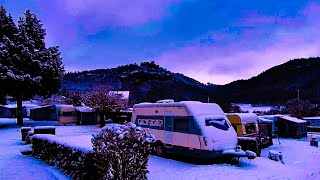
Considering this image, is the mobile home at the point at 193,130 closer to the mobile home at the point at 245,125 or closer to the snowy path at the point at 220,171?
the snowy path at the point at 220,171

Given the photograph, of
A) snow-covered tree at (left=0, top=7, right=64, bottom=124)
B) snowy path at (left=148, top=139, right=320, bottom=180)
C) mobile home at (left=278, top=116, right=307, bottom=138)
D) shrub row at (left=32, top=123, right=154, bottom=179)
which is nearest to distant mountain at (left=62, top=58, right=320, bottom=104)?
mobile home at (left=278, top=116, right=307, bottom=138)

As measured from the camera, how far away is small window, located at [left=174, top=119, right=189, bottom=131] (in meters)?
15.1

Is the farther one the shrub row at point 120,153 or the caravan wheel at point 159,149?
the caravan wheel at point 159,149

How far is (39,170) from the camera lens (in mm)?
11172

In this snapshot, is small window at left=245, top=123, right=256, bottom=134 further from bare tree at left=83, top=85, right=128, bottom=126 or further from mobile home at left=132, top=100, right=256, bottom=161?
bare tree at left=83, top=85, right=128, bottom=126

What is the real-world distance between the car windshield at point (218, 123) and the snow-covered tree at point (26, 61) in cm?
2475

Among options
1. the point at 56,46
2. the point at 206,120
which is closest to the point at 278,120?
the point at 206,120

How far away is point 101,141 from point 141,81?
292 ft

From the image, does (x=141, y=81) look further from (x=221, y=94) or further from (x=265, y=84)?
(x=265, y=84)

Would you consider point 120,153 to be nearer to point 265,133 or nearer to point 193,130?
point 193,130

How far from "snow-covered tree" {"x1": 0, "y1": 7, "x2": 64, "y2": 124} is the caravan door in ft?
73.5

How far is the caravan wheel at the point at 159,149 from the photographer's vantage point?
54.3 ft

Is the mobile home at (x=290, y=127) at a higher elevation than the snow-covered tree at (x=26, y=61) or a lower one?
lower

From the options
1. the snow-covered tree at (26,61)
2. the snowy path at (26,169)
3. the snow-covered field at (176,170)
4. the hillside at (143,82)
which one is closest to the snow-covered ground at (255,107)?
the hillside at (143,82)
